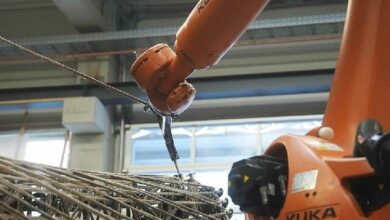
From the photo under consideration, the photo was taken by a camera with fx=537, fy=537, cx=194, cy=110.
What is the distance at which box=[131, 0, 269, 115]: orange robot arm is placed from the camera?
108 cm

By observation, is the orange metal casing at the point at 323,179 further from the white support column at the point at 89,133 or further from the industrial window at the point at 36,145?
the industrial window at the point at 36,145

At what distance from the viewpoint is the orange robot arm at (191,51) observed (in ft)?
3.54

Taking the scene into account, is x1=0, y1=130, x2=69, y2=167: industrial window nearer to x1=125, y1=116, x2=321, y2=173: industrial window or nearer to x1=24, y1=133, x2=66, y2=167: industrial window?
x1=24, y1=133, x2=66, y2=167: industrial window

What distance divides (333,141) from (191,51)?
0.36 metres

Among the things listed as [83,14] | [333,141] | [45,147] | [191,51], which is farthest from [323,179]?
[45,147]

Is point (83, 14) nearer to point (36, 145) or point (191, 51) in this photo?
point (36, 145)

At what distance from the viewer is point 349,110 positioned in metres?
1.01

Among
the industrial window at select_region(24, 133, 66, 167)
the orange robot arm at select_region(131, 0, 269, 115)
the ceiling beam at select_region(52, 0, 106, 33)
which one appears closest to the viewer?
the orange robot arm at select_region(131, 0, 269, 115)

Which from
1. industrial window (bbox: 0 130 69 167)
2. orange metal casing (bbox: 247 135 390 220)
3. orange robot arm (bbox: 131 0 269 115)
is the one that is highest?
industrial window (bbox: 0 130 69 167)

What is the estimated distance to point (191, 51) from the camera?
1.17 m

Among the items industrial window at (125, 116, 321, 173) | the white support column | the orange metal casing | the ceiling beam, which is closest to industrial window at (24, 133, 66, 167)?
the white support column

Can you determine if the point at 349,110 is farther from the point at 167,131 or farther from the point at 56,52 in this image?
the point at 56,52

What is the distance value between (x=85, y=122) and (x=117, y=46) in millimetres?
765

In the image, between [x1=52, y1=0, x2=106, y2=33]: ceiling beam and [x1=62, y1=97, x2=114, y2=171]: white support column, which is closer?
[x1=52, y1=0, x2=106, y2=33]: ceiling beam
